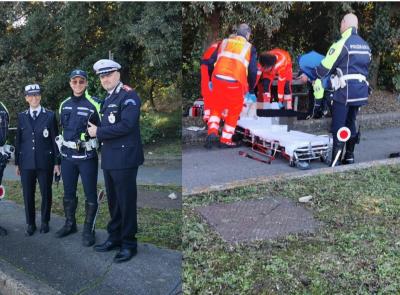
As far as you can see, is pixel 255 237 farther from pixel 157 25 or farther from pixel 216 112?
pixel 216 112

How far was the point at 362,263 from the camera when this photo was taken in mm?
2555

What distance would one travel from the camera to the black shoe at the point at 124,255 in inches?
107

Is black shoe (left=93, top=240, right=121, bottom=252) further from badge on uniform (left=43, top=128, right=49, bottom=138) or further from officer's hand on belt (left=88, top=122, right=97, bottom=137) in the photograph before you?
badge on uniform (left=43, top=128, right=49, bottom=138)

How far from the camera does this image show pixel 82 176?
9.57ft

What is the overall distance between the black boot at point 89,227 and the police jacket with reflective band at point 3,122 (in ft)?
3.26

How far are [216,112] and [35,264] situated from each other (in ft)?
7.22

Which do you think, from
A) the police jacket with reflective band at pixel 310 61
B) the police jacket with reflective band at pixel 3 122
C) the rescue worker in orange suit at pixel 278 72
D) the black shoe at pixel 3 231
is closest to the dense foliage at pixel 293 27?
the rescue worker in orange suit at pixel 278 72

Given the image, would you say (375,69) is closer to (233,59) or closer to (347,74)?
(347,74)

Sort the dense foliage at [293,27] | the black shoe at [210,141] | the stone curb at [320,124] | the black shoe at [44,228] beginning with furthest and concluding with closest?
1. the stone curb at [320,124]
2. the black shoe at [210,141]
3. the dense foliage at [293,27]
4. the black shoe at [44,228]

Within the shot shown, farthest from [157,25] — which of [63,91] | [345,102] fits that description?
[345,102]

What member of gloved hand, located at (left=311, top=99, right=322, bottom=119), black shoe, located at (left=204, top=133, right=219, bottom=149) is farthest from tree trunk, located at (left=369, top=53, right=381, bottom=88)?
black shoe, located at (left=204, top=133, right=219, bottom=149)

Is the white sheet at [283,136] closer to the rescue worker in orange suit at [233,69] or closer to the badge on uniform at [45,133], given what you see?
the rescue worker in orange suit at [233,69]

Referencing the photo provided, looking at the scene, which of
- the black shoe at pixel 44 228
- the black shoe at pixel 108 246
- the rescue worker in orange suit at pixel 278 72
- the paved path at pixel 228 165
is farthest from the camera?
the rescue worker in orange suit at pixel 278 72

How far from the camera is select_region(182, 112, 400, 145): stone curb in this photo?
215 inches
